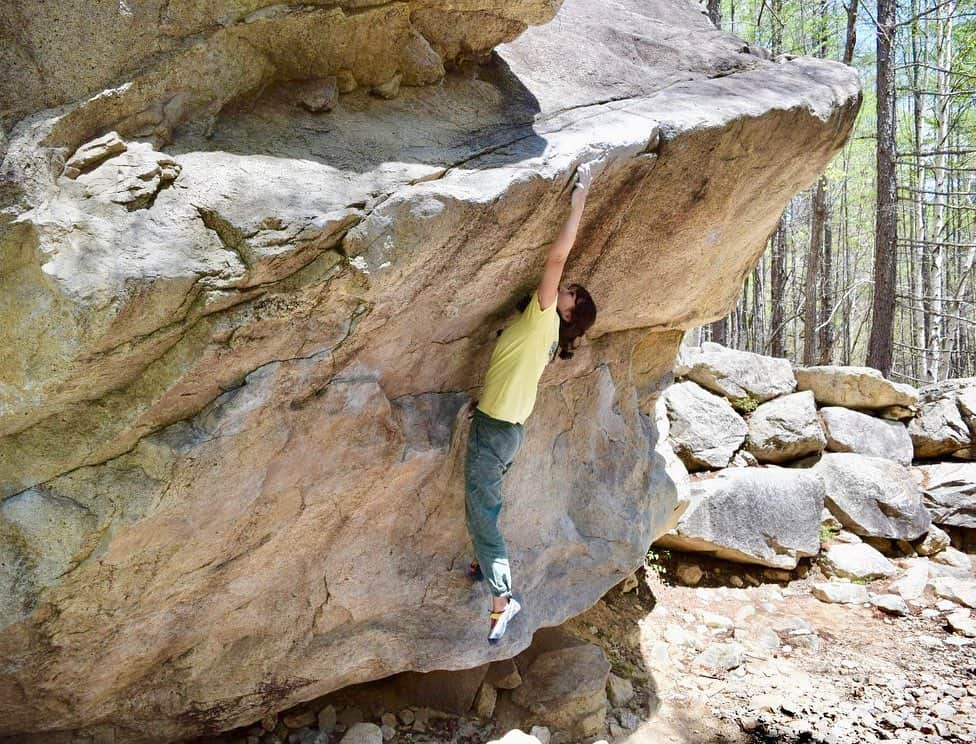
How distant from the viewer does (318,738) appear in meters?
4.03

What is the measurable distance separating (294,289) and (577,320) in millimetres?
1643

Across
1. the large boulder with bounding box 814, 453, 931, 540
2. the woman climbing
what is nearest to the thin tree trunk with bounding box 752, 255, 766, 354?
the large boulder with bounding box 814, 453, 931, 540

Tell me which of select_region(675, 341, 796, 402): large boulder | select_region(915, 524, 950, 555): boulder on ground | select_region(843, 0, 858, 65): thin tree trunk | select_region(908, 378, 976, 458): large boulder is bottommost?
select_region(915, 524, 950, 555): boulder on ground

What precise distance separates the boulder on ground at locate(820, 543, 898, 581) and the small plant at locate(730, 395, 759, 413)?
1.84 metres

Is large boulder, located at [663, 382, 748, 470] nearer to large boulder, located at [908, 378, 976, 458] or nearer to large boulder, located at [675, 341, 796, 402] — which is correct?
large boulder, located at [675, 341, 796, 402]

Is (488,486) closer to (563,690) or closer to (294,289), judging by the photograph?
(294,289)

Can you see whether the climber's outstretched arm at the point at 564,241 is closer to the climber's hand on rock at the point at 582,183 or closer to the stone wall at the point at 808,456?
the climber's hand on rock at the point at 582,183

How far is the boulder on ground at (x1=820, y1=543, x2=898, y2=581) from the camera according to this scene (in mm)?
6797

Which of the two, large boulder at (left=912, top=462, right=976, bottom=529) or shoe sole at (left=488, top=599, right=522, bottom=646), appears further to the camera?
large boulder at (left=912, top=462, right=976, bottom=529)

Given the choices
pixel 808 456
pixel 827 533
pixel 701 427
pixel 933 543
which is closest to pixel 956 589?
pixel 933 543

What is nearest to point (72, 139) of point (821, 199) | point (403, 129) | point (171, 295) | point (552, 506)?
point (171, 295)

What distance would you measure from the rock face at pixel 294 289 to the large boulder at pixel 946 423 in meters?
5.49

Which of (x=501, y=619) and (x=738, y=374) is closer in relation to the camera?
(x=501, y=619)

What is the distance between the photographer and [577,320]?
395 cm
